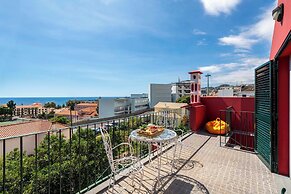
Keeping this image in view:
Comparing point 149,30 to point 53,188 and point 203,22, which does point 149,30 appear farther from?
point 53,188

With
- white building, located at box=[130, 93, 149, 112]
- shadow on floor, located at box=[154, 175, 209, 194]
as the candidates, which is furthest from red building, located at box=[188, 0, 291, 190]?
white building, located at box=[130, 93, 149, 112]

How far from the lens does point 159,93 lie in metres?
52.0

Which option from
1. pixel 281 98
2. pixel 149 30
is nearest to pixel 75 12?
pixel 149 30

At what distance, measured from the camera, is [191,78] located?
6223 mm

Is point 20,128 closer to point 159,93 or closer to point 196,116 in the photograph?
point 196,116

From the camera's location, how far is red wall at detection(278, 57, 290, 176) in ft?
9.32

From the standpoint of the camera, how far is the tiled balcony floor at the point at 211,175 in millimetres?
2479

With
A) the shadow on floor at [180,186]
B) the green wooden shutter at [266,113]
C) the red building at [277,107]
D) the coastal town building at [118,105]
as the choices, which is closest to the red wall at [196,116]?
the green wooden shutter at [266,113]

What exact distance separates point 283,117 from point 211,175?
1.62 m

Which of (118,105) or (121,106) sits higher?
(118,105)

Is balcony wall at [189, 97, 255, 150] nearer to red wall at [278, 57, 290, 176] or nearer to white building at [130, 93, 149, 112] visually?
red wall at [278, 57, 290, 176]

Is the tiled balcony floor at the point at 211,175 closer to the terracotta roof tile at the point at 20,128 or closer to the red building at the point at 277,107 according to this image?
the red building at the point at 277,107

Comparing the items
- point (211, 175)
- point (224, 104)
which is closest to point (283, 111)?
point (211, 175)

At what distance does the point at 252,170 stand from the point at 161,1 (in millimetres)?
4977
